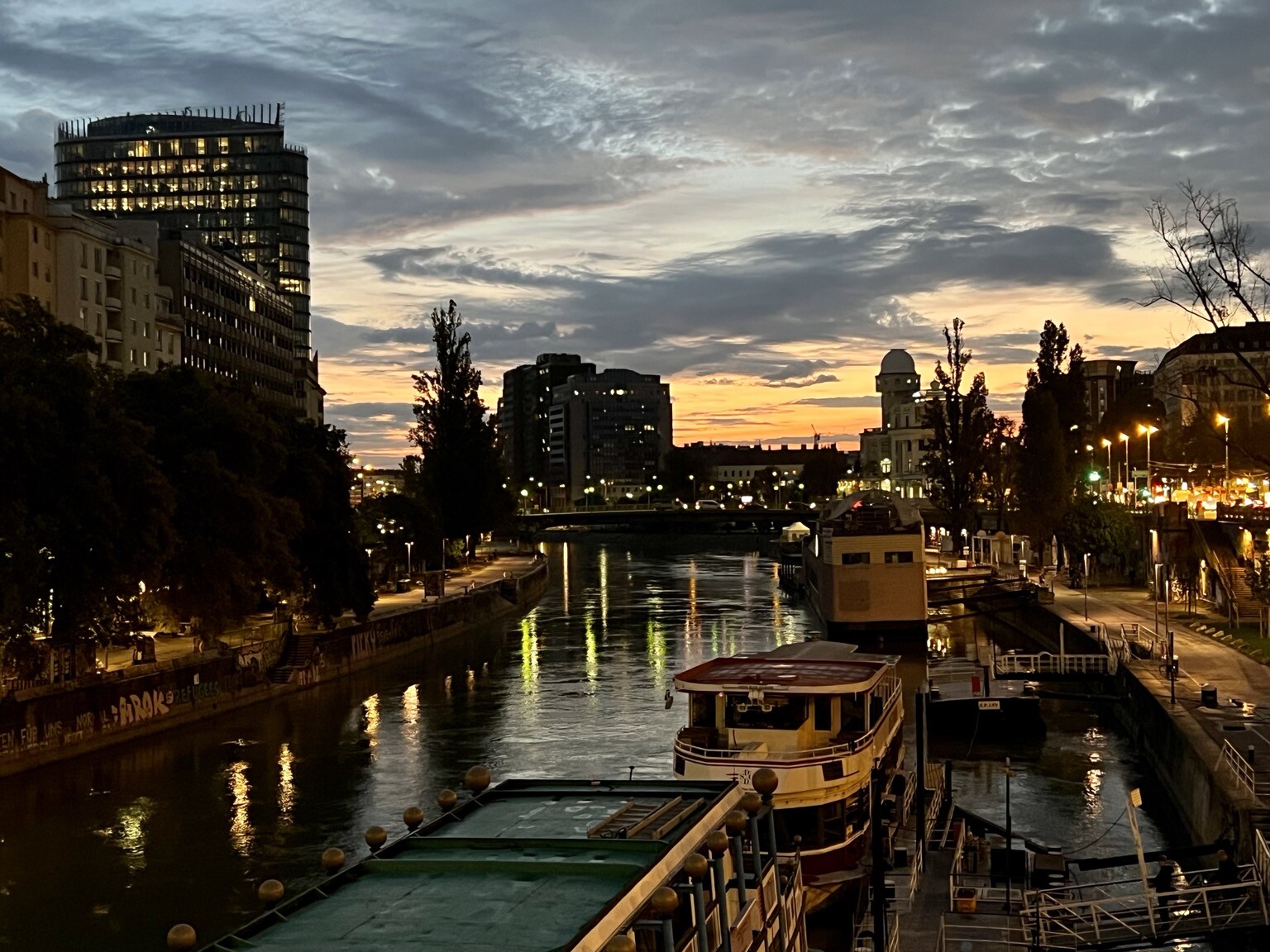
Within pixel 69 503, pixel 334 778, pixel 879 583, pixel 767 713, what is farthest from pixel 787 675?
pixel 879 583

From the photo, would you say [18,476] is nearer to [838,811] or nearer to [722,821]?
[838,811]

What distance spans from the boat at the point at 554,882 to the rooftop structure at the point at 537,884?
20 millimetres

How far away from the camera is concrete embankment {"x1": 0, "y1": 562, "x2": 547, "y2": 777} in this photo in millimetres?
43719

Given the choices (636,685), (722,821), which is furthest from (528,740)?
(722,821)

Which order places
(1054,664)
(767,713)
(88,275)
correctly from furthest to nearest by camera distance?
(88,275) → (1054,664) → (767,713)

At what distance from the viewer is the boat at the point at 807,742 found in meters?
28.4

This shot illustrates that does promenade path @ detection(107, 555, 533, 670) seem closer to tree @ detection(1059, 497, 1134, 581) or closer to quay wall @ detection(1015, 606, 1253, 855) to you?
quay wall @ detection(1015, 606, 1253, 855)

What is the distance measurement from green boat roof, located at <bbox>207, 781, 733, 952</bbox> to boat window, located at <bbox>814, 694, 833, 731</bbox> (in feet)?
42.9

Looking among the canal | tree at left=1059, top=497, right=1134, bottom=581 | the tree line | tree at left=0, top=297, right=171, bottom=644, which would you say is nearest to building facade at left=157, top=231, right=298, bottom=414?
the tree line

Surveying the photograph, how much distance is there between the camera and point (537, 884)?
15.0 metres

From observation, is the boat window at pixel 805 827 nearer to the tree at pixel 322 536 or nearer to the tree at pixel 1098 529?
the tree at pixel 322 536

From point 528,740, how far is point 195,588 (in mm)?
14633

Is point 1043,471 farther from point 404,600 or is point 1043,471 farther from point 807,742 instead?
point 807,742

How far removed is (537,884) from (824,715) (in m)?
17.3
